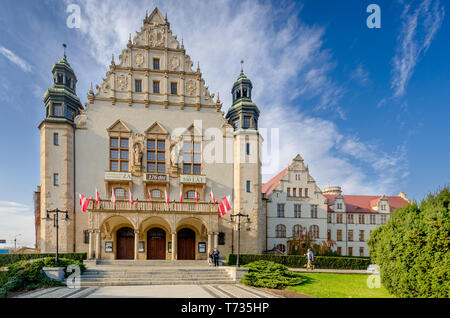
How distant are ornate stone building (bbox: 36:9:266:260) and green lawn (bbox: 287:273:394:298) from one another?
9.68m

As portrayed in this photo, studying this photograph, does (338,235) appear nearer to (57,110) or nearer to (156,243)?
(156,243)

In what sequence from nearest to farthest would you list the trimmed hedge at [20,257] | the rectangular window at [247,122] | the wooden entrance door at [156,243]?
1. the trimmed hedge at [20,257]
2. the wooden entrance door at [156,243]
3. the rectangular window at [247,122]

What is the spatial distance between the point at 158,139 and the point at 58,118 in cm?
947

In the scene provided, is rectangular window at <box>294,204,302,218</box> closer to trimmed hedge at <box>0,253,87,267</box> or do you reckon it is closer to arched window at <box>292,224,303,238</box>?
arched window at <box>292,224,303,238</box>

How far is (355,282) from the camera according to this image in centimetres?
1670

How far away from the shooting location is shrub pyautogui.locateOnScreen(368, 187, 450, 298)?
10.3 meters

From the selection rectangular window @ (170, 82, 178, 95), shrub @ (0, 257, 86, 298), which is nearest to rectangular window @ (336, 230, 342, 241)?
rectangular window @ (170, 82, 178, 95)

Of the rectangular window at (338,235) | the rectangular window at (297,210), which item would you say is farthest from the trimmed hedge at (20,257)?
the rectangular window at (338,235)

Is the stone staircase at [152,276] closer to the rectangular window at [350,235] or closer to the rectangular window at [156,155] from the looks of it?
the rectangular window at [156,155]

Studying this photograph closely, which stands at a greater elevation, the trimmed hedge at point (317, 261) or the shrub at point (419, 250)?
the shrub at point (419, 250)

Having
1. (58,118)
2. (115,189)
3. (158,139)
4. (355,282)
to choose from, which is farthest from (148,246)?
(355,282)

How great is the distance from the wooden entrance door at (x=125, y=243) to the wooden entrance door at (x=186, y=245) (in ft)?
14.5

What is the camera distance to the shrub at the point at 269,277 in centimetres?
1598

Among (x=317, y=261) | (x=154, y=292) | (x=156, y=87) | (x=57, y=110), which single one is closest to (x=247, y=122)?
(x=156, y=87)
